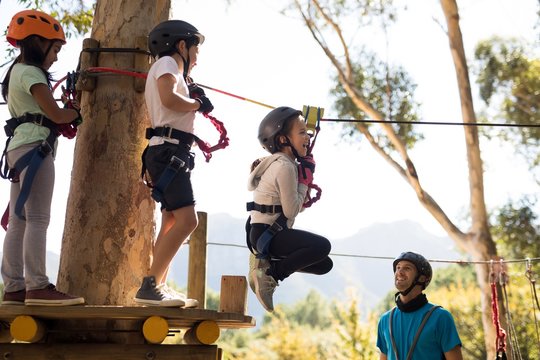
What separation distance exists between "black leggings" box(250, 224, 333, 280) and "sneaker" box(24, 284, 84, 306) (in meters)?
1.45

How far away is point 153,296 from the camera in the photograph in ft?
13.3

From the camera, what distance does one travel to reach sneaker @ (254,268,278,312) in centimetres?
508

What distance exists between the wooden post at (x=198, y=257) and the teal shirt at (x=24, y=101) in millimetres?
2886

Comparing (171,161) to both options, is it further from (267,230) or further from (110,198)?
(267,230)

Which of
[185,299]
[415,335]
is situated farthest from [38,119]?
[415,335]

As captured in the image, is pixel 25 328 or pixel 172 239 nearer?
pixel 25 328

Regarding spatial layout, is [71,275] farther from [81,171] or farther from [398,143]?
[398,143]

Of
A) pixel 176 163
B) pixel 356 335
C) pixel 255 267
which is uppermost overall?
pixel 176 163

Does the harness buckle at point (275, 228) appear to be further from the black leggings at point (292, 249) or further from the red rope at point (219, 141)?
the red rope at point (219, 141)

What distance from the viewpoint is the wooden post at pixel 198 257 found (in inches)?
279

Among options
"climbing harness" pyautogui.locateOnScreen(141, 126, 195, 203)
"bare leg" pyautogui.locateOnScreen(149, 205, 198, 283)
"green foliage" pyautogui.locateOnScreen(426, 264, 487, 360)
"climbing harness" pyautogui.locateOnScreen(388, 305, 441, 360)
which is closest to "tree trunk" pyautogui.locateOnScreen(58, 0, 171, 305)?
"climbing harness" pyautogui.locateOnScreen(141, 126, 195, 203)

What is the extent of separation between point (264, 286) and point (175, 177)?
1170 mm

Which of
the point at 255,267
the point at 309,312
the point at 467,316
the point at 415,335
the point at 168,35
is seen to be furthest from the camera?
the point at 309,312

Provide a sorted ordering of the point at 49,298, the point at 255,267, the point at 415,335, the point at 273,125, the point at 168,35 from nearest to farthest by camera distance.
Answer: the point at 49,298
the point at 168,35
the point at 415,335
the point at 255,267
the point at 273,125
